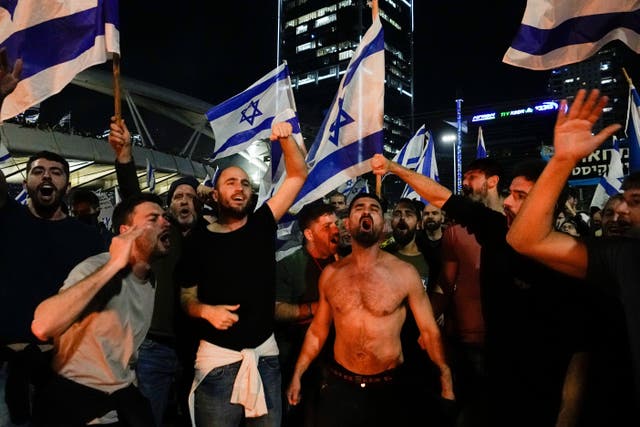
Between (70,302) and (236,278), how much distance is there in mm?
A: 1328

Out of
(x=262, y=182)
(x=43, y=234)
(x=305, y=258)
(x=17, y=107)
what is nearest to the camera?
(x=43, y=234)

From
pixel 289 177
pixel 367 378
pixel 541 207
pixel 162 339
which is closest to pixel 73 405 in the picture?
pixel 162 339

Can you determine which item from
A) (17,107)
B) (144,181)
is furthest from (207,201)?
(144,181)

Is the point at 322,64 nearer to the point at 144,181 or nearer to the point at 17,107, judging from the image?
the point at 144,181

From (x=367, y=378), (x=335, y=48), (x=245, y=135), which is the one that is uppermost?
(x=335, y=48)

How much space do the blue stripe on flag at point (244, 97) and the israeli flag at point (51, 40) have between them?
231 cm

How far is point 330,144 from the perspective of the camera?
5.39m

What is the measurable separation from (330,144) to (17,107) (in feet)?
9.32

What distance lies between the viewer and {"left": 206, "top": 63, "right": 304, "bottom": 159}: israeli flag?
21.5 feet

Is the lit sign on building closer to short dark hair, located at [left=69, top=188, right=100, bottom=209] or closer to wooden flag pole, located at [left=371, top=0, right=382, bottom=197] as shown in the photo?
wooden flag pole, located at [left=371, top=0, right=382, bottom=197]

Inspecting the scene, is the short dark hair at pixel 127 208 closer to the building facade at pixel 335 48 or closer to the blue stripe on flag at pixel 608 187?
the blue stripe on flag at pixel 608 187

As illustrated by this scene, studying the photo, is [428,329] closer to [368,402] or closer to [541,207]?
[368,402]

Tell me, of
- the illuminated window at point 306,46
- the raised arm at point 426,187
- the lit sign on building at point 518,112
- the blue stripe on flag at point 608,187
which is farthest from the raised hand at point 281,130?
the illuminated window at point 306,46

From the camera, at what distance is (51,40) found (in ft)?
13.5
